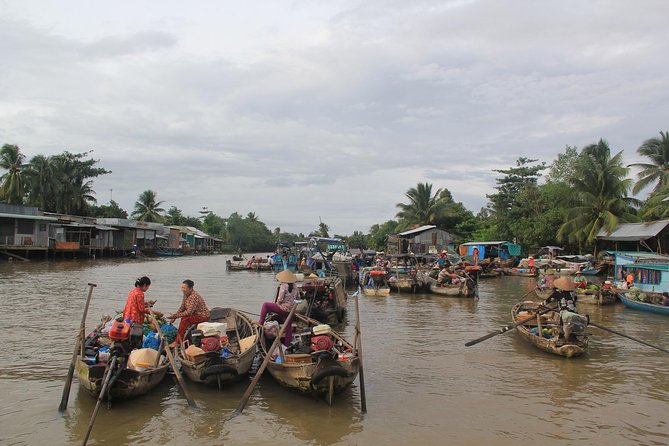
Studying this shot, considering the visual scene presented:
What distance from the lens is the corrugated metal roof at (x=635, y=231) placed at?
23984mm

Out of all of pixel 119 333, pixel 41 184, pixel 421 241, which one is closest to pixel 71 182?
pixel 41 184

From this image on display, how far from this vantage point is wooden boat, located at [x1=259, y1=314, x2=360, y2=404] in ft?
21.1

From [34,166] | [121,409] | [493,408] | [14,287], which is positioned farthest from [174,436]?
[34,166]

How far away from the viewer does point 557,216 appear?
3338 cm

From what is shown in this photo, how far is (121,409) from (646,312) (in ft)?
51.0

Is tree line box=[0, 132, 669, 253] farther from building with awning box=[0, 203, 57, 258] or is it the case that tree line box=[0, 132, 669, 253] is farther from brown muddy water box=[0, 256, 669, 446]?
brown muddy water box=[0, 256, 669, 446]

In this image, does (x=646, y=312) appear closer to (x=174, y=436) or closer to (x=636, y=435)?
(x=636, y=435)

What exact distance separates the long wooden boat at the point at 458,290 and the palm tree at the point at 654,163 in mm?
16745

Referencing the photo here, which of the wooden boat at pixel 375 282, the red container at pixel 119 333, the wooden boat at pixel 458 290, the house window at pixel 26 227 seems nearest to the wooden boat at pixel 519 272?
the wooden boat at pixel 458 290

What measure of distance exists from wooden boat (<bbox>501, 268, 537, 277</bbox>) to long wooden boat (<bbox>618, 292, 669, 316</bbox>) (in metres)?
12.7

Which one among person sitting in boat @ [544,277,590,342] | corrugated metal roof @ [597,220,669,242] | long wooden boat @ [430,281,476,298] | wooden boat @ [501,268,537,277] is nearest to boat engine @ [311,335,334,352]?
person sitting in boat @ [544,277,590,342]

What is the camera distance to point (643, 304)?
1527 cm

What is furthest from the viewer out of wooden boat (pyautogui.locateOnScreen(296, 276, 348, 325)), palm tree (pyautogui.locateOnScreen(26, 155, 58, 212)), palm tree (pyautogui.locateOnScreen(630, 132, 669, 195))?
palm tree (pyautogui.locateOnScreen(26, 155, 58, 212))

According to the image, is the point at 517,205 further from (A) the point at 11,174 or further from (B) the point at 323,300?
(A) the point at 11,174
